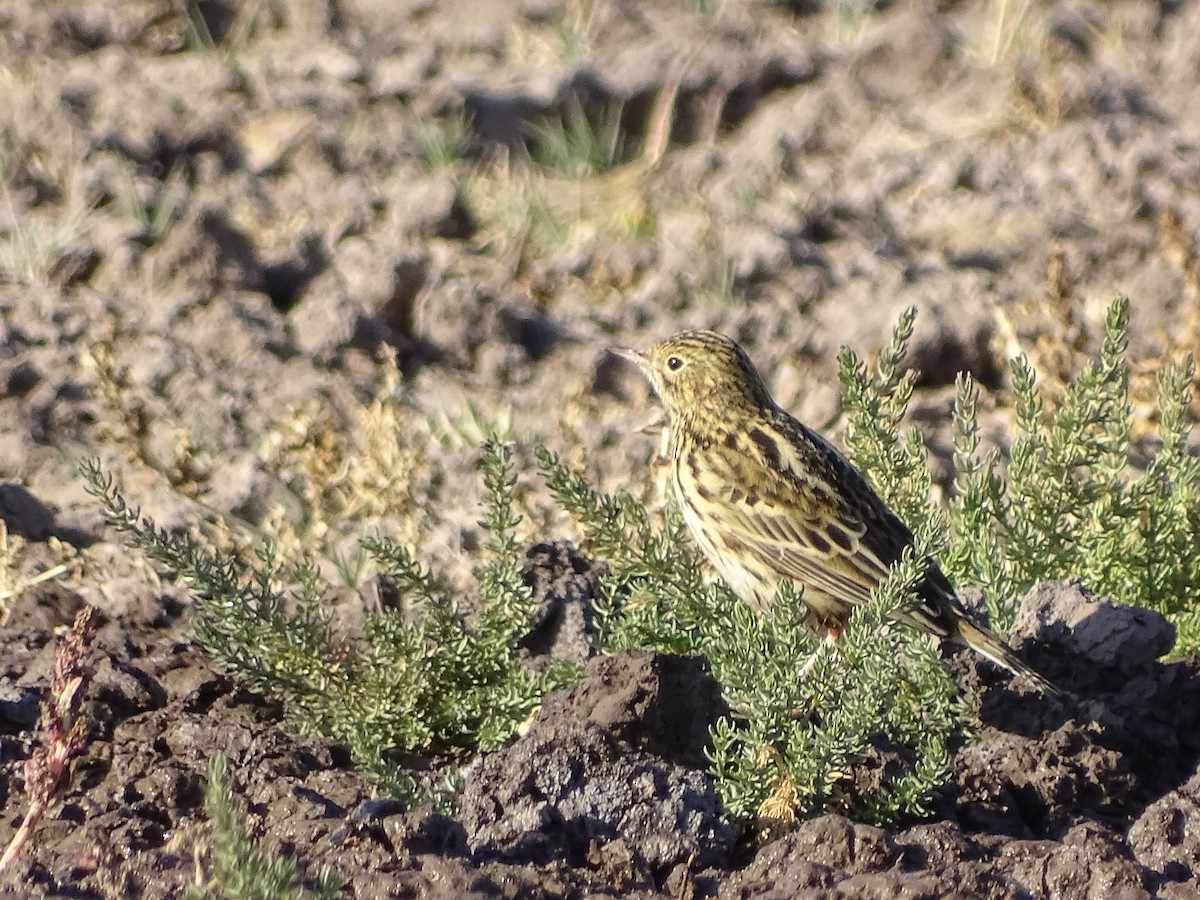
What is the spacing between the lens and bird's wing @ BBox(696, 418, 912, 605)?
588cm

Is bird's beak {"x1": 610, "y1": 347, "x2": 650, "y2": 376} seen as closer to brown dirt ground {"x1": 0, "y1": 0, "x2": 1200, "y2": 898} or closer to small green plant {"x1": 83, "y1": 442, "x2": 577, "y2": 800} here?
brown dirt ground {"x1": 0, "y1": 0, "x2": 1200, "y2": 898}

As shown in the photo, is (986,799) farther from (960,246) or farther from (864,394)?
(960,246)

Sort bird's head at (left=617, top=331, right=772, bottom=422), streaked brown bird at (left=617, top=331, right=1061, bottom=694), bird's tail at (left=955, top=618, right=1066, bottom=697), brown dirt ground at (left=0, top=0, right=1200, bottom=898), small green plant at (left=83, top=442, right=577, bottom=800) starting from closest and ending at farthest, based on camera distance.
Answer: brown dirt ground at (left=0, top=0, right=1200, bottom=898) < small green plant at (left=83, top=442, right=577, bottom=800) < bird's tail at (left=955, top=618, right=1066, bottom=697) < streaked brown bird at (left=617, top=331, right=1061, bottom=694) < bird's head at (left=617, top=331, right=772, bottom=422)

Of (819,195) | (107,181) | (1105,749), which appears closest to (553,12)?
(819,195)

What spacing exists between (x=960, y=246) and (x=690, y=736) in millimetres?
4807

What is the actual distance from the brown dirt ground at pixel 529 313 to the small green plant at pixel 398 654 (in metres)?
0.17

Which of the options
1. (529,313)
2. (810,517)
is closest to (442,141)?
(529,313)

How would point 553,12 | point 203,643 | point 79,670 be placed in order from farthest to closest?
point 553,12
point 203,643
point 79,670

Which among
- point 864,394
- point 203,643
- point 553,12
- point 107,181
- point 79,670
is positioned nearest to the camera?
point 79,670

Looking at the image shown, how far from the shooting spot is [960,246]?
30.7ft

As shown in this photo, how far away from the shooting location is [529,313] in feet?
28.1

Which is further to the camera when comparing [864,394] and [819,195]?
[819,195]

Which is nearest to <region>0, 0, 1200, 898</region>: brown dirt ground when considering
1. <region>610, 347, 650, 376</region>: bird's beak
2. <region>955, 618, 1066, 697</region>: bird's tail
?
<region>955, 618, 1066, 697</region>: bird's tail

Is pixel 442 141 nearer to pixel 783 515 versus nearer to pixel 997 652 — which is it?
pixel 783 515
